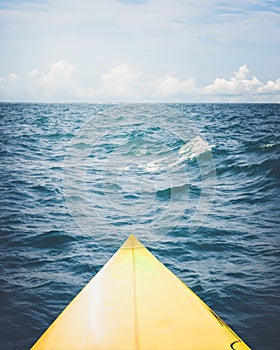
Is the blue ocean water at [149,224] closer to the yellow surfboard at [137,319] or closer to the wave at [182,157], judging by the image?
the wave at [182,157]

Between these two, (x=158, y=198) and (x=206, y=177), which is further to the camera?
(x=206, y=177)

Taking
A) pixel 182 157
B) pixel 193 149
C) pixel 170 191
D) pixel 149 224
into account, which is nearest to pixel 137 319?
pixel 149 224

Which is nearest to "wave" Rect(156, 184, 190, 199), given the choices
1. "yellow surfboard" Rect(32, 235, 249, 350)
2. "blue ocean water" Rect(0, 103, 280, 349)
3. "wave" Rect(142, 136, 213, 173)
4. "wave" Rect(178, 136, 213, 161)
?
"blue ocean water" Rect(0, 103, 280, 349)

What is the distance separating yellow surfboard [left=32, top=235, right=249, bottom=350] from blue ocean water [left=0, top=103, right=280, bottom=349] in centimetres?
168

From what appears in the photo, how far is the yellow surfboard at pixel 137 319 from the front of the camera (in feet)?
15.2

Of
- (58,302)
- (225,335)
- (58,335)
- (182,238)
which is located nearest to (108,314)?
(58,335)

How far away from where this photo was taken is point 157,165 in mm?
20031

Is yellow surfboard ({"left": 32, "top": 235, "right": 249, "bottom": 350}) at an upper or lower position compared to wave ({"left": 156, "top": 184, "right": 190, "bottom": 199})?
lower

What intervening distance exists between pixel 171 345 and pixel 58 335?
1516 mm

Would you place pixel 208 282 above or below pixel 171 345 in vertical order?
below

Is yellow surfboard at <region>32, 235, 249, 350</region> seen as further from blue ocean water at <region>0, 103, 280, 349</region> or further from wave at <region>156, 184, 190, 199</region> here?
Result: wave at <region>156, 184, 190, 199</region>

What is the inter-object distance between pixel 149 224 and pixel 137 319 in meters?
7.21

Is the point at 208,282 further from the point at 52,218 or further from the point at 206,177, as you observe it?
the point at 206,177

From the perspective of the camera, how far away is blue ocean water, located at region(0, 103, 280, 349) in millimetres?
7625
